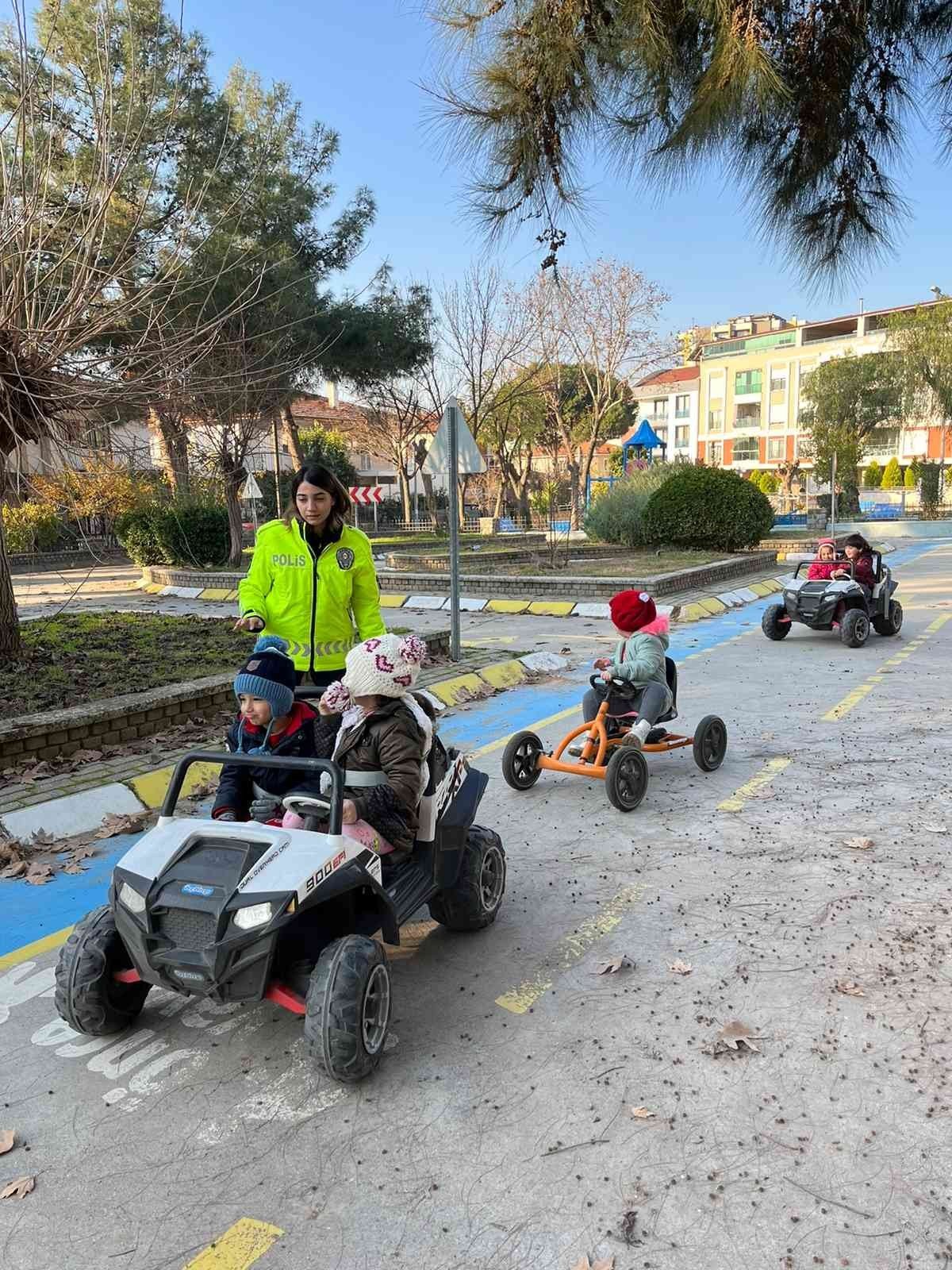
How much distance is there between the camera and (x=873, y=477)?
187ft

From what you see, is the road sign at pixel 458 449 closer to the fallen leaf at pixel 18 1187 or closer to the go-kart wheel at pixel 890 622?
the go-kart wheel at pixel 890 622

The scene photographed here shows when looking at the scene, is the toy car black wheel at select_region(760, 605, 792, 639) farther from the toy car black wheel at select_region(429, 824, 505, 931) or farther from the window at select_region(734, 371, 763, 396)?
the window at select_region(734, 371, 763, 396)

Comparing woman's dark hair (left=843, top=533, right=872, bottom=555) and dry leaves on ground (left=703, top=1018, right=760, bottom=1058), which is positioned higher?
woman's dark hair (left=843, top=533, right=872, bottom=555)

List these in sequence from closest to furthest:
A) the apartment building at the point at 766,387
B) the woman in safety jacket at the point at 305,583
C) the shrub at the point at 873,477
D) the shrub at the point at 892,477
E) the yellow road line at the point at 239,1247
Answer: the yellow road line at the point at 239,1247 < the woman in safety jacket at the point at 305,583 < the shrub at the point at 892,477 < the shrub at the point at 873,477 < the apartment building at the point at 766,387

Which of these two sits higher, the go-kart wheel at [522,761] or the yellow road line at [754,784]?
the go-kart wheel at [522,761]

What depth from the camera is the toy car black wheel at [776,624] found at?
11.0 m

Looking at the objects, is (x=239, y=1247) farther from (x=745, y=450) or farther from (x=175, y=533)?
(x=745, y=450)

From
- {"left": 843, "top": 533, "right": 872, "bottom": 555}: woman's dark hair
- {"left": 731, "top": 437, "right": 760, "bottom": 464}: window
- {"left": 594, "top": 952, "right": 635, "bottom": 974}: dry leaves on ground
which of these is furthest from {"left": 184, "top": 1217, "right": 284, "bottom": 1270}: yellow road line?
{"left": 731, "top": 437, "right": 760, "bottom": 464}: window

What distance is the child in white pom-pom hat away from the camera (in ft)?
10.9

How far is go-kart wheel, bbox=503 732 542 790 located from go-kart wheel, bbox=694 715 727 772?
1055mm

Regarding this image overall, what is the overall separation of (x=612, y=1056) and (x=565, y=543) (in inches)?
743

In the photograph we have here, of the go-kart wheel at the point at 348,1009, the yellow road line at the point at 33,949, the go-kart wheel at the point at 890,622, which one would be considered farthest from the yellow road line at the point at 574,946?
the go-kart wheel at the point at 890,622

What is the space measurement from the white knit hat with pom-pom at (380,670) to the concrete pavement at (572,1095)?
3.73 feet

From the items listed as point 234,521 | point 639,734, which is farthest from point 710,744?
point 234,521
